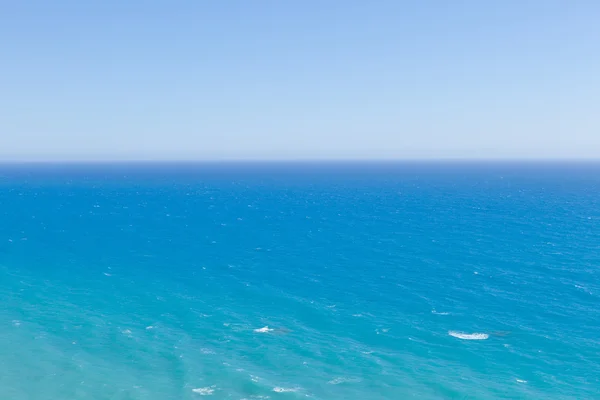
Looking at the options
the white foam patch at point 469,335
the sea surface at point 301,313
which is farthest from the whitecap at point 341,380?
the white foam patch at point 469,335

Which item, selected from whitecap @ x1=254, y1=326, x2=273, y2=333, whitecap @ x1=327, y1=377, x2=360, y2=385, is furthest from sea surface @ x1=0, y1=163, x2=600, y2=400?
whitecap @ x1=254, y1=326, x2=273, y2=333

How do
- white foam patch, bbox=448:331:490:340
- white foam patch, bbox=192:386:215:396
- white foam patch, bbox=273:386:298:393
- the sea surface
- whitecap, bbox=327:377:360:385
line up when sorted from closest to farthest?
white foam patch, bbox=192:386:215:396 < white foam patch, bbox=273:386:298:393 < whitecap, bbox=327:377:360:385 < the sea surface < white foam patch, bbox=448:331:490:340

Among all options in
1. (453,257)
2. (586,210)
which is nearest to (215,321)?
(453,257)

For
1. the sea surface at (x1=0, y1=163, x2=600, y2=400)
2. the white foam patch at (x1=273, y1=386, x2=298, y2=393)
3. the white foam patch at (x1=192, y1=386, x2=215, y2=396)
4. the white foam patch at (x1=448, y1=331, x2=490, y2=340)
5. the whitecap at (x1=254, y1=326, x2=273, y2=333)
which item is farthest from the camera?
the whitecap at (x1=254, y1=326, x2=273, y2=333)

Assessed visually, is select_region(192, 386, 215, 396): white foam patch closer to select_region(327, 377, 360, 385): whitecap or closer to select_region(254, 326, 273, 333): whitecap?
select_region(327, 377, 360, 385): whitecap

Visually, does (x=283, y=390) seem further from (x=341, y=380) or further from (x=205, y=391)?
(x=205, y=391)


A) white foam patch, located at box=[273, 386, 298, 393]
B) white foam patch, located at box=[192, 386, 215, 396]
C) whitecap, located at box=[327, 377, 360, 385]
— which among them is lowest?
white foam patch, located at box=[192, 386, 215, 396]

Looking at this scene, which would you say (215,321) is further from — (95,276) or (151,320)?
(95,276)

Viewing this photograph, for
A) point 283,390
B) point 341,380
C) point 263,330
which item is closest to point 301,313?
point 263,330
